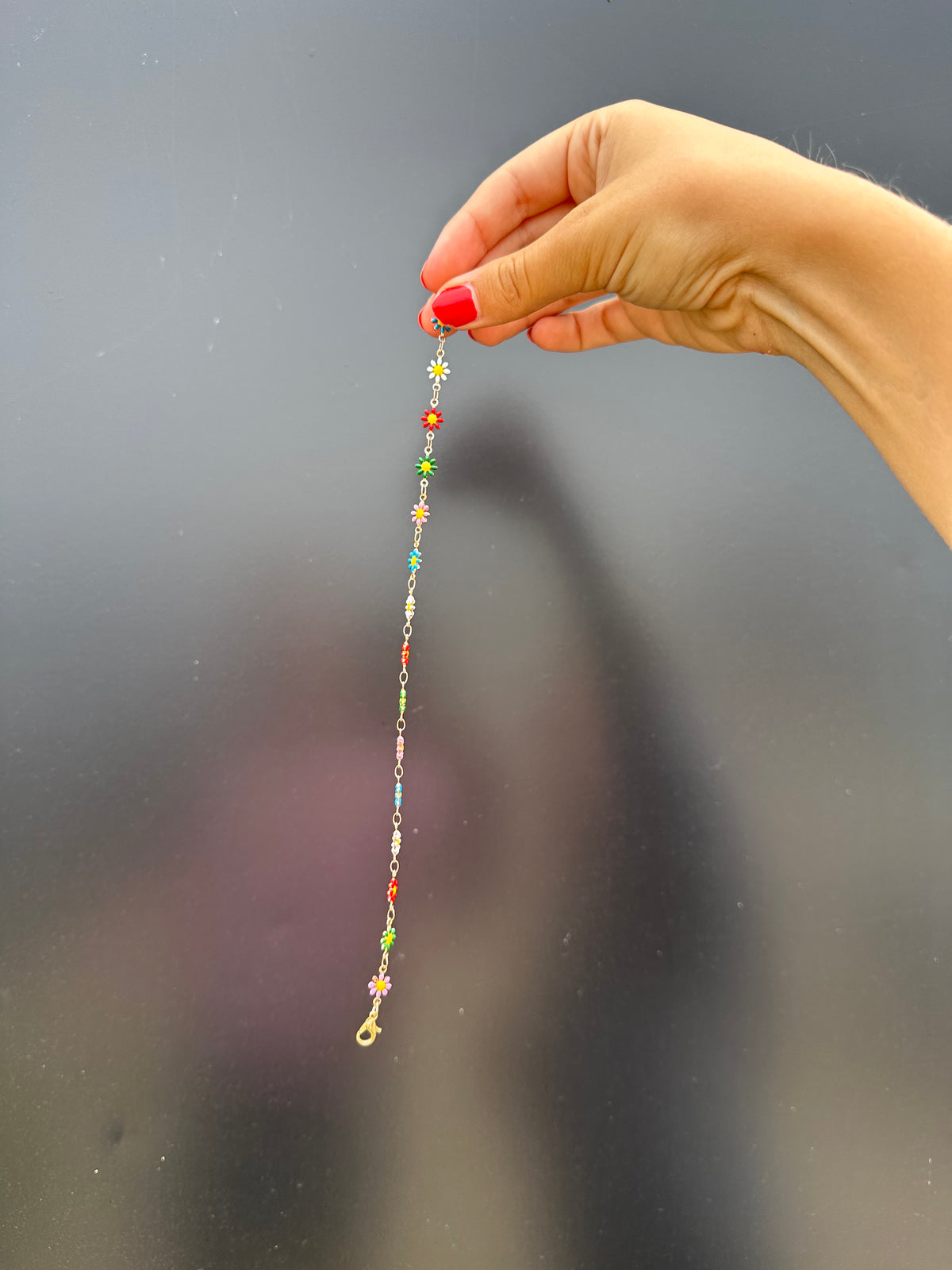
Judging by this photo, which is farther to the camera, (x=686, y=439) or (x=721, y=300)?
(x=686, y=439)

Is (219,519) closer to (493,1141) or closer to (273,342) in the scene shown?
(273,342)

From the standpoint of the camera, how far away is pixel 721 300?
776 millimetres

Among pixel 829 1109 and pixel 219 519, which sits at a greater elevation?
pixel 219 519

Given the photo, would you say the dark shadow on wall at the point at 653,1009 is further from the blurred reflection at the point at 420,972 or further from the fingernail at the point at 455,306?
the fingernail at the point at 455,306

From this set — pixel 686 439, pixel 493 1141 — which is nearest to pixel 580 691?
pixel 686 439

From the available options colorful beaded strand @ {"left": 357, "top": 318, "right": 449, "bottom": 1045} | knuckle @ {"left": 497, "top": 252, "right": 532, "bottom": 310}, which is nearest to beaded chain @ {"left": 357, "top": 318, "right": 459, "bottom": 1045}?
colorful beaded strand @ {"left": 357, "top": 318, "right": 449, "bottom": 1045}

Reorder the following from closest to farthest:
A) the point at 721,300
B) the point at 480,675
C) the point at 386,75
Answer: the point at 721,300 < the point at 480,675 < the point at 386,75

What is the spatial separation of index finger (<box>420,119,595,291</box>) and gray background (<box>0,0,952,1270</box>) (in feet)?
0.22

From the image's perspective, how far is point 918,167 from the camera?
102 centimetres

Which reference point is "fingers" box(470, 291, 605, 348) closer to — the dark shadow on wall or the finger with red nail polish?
the finger with red nail polish

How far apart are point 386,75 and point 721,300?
607 millimetres

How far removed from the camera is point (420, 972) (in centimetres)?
78

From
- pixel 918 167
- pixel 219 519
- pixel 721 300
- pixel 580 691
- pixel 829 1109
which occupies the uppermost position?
pixel 918 167

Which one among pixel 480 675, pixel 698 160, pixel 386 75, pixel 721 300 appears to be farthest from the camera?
pixel 386 75
